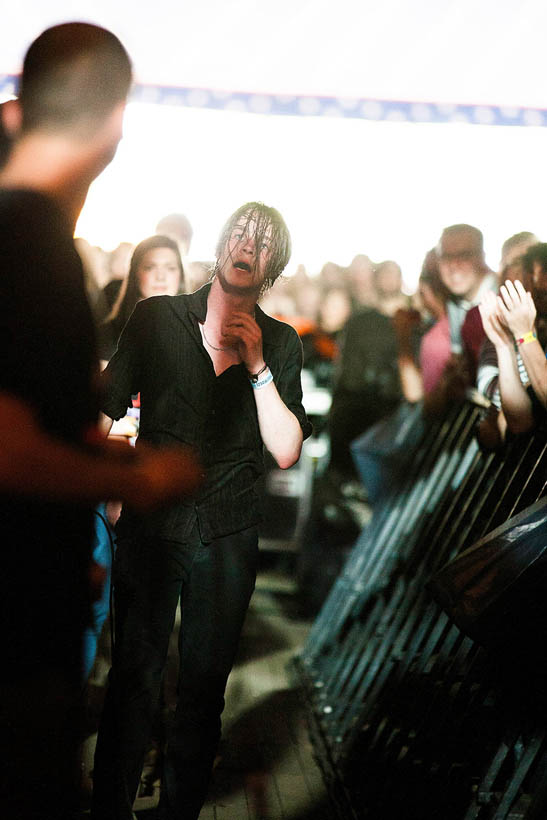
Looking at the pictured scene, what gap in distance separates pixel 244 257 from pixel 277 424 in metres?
0.49

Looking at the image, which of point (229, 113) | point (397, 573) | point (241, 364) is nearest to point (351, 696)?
point (397, 573)

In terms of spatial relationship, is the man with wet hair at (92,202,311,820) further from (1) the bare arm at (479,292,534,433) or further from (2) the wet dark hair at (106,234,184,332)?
(1) the bare arm at (479,292,534,433)

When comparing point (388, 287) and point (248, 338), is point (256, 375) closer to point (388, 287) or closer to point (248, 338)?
point (248, 338)

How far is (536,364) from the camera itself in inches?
111

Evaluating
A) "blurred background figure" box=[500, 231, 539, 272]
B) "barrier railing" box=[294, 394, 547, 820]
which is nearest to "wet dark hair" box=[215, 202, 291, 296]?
"blurred background figure" box=[500, 231, 539, 272]

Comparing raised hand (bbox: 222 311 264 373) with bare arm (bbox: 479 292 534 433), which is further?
bare arm (bbox: 479 292 534 433)

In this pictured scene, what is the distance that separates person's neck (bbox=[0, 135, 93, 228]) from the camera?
4.92ft

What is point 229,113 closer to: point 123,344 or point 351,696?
point 123,344

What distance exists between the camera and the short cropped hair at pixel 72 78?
160cm

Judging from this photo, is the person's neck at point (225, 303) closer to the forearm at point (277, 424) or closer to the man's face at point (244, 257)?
the man's face at point (244, 257)

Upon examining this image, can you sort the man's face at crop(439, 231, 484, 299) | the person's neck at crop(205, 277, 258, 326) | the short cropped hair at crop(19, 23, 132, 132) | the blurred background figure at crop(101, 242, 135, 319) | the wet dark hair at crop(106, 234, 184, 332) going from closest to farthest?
the short cropped hair at crop(19, 23, 132, 132) < the person's neck at crop(205, 277, 258, 326) < the wet dark hair at crop(106, 234, 184, 332) < the blurred background figure at crop(101, 242, 135, 319) < the man's face at crop(439, 231, 484, 299)

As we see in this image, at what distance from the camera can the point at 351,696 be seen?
4.10m

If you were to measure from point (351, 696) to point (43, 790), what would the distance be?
2.78m

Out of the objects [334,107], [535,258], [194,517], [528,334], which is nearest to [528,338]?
[528,334]
